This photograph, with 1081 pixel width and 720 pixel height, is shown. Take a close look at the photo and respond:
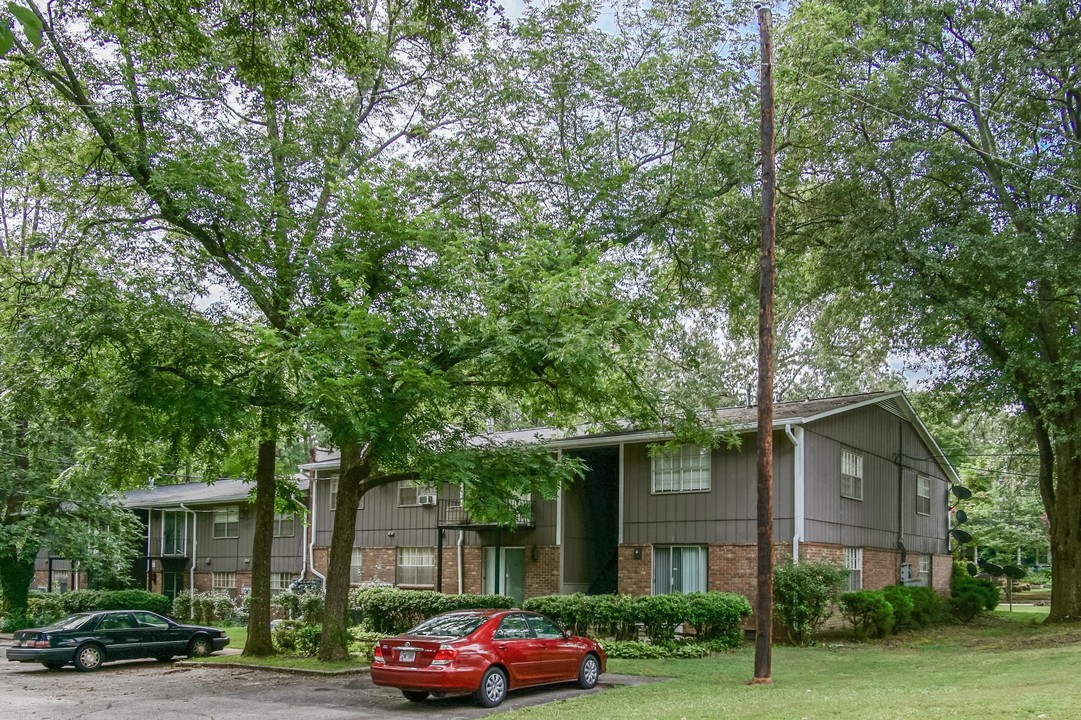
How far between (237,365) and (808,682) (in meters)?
10.7

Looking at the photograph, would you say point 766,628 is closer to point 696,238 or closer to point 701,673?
point 701,673

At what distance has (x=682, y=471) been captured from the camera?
25688 mm

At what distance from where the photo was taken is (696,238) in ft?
66.3

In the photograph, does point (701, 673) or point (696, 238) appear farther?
point (696, 238)

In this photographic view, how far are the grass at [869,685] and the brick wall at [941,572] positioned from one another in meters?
8.53

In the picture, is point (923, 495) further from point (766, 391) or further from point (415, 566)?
point (766, 391)

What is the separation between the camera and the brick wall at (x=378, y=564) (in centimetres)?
3148

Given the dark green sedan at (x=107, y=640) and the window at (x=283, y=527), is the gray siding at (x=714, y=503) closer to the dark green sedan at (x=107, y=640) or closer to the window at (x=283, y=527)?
the dark green sedan at (x=107, y=640)

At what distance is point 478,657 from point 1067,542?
773 inches

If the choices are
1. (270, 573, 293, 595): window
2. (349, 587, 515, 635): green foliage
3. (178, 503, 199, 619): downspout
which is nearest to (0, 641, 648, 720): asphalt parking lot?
(349, 587, 515, 635): green foliage

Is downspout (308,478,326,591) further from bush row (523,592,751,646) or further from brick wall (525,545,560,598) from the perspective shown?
bush row (523,592,751,646)

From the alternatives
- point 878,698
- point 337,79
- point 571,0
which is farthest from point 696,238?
point 878,698

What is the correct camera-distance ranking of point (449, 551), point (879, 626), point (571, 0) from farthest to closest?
1. point (449, 551)
2. point (879, 626)
3. point (571, 0)

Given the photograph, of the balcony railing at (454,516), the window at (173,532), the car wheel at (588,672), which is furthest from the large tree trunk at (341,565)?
the window at (173,532)
